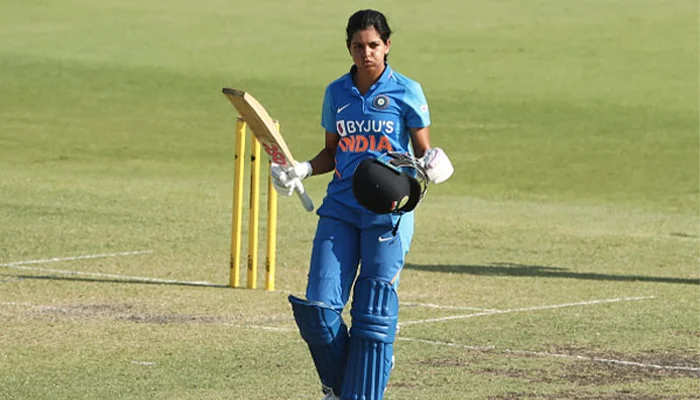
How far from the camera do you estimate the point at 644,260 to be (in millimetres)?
15539

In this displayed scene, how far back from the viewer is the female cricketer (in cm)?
745

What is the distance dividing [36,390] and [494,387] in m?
2.51

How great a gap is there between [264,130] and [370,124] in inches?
22.7

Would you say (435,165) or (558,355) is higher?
(435,165)

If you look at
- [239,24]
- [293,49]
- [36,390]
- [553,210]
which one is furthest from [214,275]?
[239,24]

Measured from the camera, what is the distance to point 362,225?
25.0ft

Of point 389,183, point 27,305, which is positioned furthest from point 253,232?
point 389,183

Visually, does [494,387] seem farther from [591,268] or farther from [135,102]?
[135,102]

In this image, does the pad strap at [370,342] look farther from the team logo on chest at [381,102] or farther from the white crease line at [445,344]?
the white crease line at [445,344]

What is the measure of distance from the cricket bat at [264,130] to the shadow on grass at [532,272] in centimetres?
649

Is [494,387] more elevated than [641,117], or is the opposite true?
[641,117]

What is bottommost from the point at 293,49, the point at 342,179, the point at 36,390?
the point at 36,390

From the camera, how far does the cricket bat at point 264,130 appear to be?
775 centimetres

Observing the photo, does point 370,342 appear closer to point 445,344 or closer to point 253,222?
point 445,344
